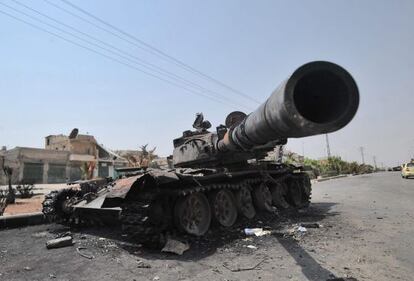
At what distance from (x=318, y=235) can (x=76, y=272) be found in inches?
190

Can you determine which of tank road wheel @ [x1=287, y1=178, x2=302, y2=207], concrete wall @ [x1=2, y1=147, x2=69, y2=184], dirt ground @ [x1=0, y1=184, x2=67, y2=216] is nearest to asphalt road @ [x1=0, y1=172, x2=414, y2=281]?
tank road wheel @ [x1=287, y1=178, x2=302, y2=207]

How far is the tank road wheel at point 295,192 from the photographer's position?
47.3 ft

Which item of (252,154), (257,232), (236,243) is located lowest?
(236,243)

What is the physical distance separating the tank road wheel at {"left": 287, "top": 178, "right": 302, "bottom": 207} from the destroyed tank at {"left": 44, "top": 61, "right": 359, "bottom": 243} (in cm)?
4

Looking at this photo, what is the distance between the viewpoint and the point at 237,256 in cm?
673

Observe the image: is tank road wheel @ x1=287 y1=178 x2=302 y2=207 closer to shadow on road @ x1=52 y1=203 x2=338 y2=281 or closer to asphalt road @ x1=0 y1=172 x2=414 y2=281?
shadow on road @ x1=52 y1=203 x2=338 y2=281

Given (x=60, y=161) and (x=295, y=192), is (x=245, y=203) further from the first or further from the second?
(x=60, y=161)

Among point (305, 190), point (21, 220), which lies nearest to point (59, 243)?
point (21, 220)

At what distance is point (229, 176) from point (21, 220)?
602 centimetres

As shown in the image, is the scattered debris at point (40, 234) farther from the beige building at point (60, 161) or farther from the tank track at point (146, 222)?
the beige building at point (60, 161)

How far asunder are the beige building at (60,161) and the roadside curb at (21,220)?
24328 mm

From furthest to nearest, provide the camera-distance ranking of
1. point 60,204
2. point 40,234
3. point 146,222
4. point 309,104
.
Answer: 1. point 60,204
2. point 40,234
3. point 146,222
4. point 309,104

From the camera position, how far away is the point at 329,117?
3.68 metres

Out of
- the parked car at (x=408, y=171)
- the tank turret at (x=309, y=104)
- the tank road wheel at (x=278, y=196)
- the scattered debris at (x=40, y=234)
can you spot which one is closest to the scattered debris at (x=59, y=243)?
the scattered debris at (x=40, y=234)
